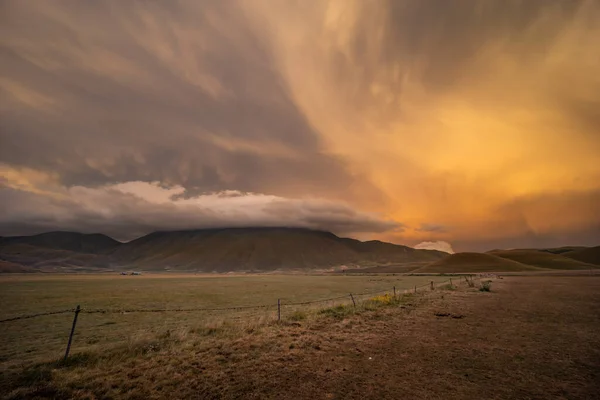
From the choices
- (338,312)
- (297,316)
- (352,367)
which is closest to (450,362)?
(352,367)

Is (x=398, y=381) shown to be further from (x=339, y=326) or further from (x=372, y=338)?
(x=339, y=326)

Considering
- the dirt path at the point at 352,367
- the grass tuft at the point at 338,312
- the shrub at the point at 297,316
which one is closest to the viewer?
the dirt path at the point at 352,367

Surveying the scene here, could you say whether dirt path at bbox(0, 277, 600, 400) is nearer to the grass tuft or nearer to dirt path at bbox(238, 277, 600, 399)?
dirt path at bbox(238, 277, 600, 399)

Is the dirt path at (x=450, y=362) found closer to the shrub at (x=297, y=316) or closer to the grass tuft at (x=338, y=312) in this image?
the grass tuft at (x=338, y=312)

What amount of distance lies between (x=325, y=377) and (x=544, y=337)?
1345 centimetres

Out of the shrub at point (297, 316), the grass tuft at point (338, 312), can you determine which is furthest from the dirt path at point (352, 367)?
the grass tuft at point (338, 312)

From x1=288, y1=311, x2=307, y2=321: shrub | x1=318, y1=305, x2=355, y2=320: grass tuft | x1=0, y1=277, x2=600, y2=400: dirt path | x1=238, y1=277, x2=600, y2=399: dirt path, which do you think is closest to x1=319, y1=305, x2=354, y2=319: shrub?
x1=318, y1=305, x2=355, y2=320: grass tuft

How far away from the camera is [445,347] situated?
14.4m

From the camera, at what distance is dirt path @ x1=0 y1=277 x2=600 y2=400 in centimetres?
952

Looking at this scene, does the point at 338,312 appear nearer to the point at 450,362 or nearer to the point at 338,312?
the point at 338,312

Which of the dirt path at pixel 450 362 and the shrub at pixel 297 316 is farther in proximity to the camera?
the shrub at pixel 297 316

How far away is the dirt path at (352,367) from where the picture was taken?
9.52m

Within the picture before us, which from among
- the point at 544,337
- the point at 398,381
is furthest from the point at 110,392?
the point at 544,337

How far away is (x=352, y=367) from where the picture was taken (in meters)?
11.8
